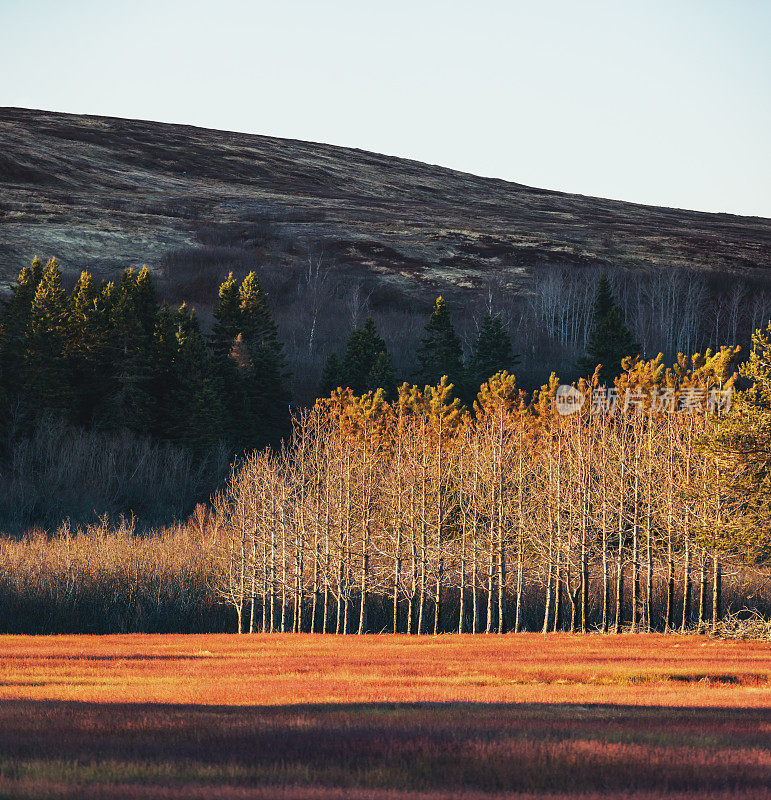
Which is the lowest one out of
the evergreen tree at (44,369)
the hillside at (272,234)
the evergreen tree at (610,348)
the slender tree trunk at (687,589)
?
the slender tree trunk at (687,589)

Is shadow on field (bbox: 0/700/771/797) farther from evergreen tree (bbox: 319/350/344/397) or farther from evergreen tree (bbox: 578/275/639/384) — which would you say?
evergreen tree (bbox: 578/275/639/384)

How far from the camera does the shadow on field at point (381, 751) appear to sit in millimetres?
12086

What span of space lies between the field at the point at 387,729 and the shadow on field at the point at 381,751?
0.04 meters

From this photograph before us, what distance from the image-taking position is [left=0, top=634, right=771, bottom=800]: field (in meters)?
12.1

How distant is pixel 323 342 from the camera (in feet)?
397

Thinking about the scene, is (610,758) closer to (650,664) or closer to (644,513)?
(650,664)

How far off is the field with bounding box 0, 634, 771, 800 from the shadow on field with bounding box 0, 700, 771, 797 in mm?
39

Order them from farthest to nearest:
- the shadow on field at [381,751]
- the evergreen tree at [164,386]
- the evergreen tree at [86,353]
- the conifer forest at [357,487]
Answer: the evergreen tree at [164,386], the evergreen tree at [86,353], the conifer forest at [357,487], the shadow on field at [381,751]

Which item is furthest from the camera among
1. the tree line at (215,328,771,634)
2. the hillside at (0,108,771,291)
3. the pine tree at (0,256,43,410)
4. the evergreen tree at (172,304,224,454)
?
the hillside at (0,108,771,291)

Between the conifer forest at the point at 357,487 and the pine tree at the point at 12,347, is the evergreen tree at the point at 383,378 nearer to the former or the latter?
the conifer forest at the point at 357,487

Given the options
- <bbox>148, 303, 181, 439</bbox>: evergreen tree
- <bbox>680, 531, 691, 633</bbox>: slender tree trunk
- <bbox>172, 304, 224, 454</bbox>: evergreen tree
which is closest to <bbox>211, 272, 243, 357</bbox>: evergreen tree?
<bbox>172, 304, 224, 454</bbox>: evergreen tree

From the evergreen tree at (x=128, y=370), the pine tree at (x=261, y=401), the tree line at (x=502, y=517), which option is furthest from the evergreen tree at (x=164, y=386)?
the tree line at (x=502, y=517)

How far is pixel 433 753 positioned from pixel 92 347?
76.0 metres

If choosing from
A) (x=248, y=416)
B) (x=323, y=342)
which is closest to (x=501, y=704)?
(x=248, y=416)
